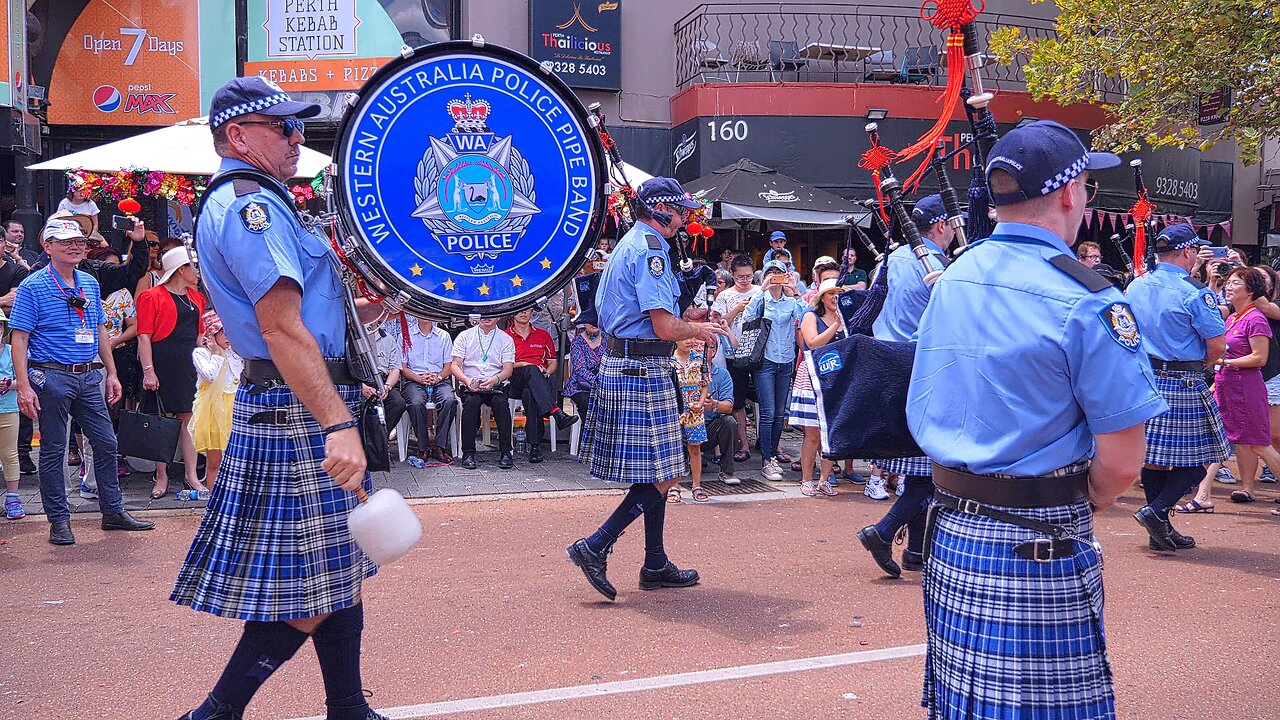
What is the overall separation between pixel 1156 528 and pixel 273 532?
16.8 ft

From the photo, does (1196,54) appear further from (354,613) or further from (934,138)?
(354,613)

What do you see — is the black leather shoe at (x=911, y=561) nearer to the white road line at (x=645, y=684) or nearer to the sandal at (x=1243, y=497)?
the white road line at (x=645, y=684)

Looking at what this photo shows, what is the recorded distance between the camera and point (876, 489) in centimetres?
807

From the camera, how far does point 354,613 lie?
3051 millimetres

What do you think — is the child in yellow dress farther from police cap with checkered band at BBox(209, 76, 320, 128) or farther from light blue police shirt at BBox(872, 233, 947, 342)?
police cap with checkered band at BBox(209, 76, 320, 128)

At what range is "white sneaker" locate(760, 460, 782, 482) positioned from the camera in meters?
8.83

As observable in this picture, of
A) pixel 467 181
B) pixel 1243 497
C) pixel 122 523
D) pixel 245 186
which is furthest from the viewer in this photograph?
pixel 1243 497

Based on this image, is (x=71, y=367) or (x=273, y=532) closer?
(x=273, y=532)

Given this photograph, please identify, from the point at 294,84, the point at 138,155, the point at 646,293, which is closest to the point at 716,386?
the point at 646,293

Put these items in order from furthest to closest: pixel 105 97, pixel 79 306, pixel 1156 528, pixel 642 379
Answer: pixel 105 97, pixel 79 306, pixel 1156 528, pixel 642 379

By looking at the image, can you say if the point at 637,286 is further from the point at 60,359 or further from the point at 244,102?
the point at 60,359

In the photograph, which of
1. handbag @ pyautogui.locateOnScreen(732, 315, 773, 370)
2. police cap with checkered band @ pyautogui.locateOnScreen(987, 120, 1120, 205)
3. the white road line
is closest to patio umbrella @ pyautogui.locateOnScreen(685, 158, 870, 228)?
handbag @ pyautogui.locateOnScreen(732, 315, 773, 370)

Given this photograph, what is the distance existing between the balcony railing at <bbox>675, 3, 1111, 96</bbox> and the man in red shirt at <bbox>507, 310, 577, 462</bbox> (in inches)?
247

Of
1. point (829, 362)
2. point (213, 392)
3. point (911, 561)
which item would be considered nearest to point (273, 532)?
point (829, 362)
